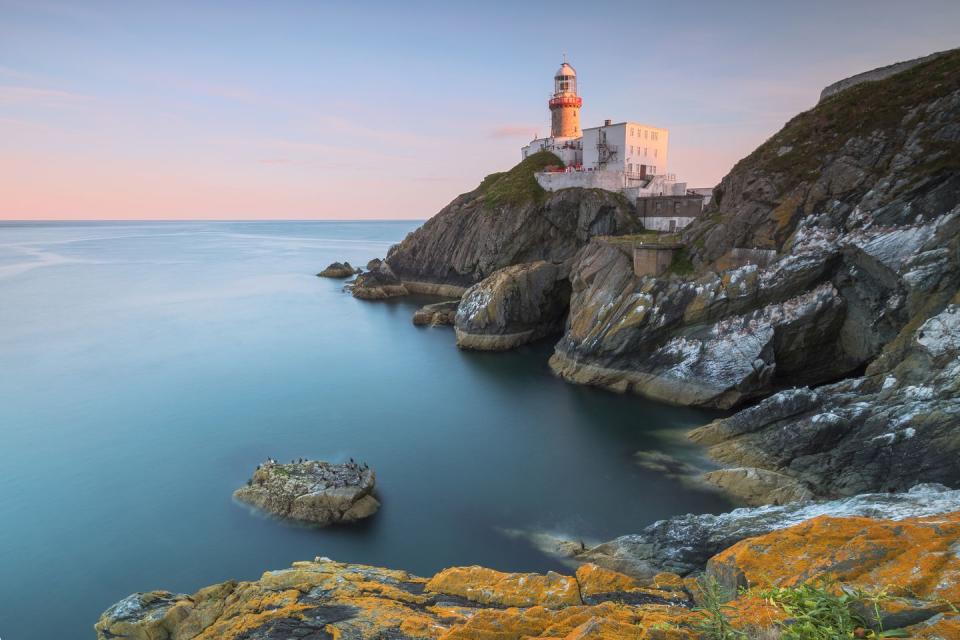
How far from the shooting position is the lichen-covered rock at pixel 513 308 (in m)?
47.9

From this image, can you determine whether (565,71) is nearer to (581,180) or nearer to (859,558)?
(581,180)

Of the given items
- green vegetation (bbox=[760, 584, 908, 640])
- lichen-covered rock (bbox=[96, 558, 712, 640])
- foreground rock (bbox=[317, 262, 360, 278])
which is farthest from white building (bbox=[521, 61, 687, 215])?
green vegetation (bbox=[760, 584, 908, 640])

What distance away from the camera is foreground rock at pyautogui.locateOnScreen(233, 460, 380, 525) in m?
21.9

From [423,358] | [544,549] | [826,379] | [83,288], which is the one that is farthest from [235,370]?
[83,288]

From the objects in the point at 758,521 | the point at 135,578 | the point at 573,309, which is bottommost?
the point at 135,578

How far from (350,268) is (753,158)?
8190cm

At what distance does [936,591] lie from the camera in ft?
21.9

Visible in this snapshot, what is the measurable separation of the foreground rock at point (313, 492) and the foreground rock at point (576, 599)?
6.78 meters

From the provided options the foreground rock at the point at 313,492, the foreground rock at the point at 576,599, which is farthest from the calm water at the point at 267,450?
the foreground rock at the point at 576,599

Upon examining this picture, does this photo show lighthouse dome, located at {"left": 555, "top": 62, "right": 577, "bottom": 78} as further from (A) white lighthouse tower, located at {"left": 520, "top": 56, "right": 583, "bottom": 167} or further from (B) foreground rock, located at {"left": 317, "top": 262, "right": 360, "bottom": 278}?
(B) foreground rock, located at {"left": 317, "top": 262, "right": 360, "bottom": 278}

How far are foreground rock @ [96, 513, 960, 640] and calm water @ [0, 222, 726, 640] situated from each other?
6.58 metres

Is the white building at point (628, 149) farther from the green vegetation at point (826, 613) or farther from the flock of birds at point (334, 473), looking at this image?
the green vegetation at point (826, 613)

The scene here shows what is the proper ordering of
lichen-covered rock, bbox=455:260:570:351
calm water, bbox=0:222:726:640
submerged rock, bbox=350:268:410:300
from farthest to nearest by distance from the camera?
submerged rock, bbox=350:268:410:300, lichen-covered rock, bbox=455:260:570:351, calm water, bbox=0:222:726:640

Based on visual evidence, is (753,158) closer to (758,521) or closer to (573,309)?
(573,309)
